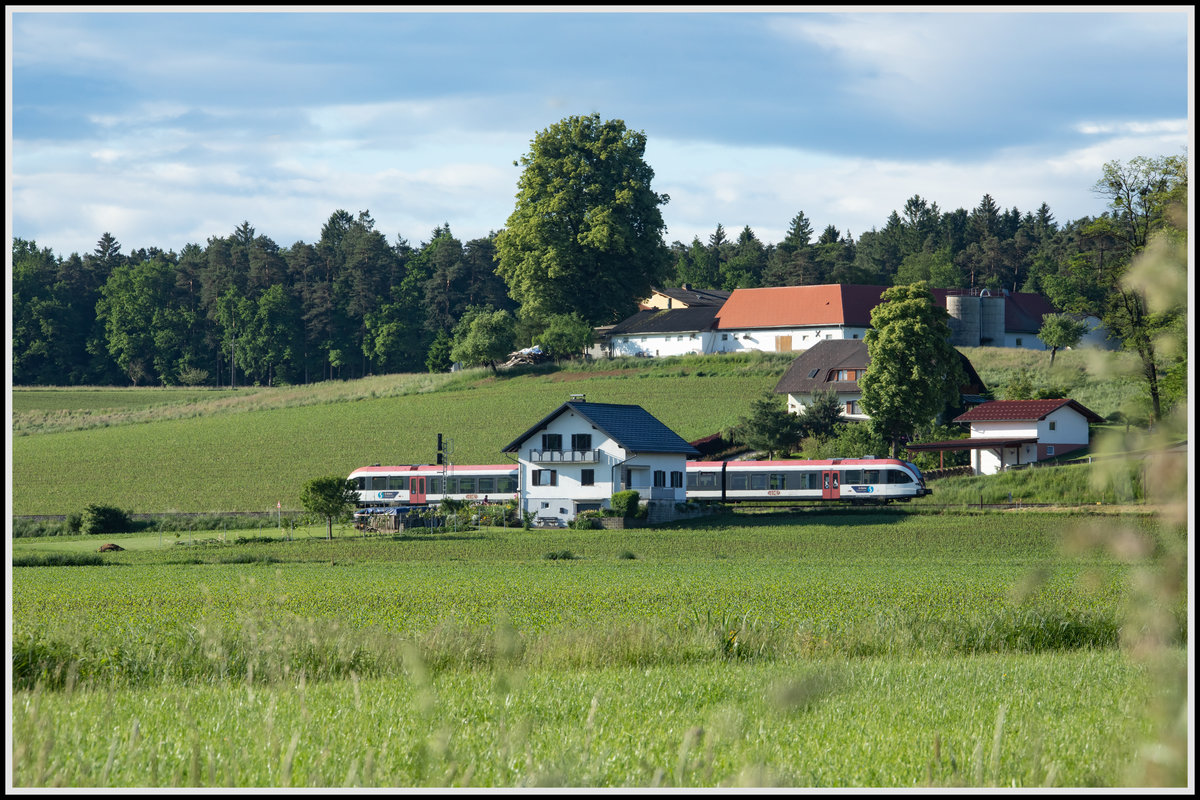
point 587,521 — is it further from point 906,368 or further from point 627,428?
point 906,368

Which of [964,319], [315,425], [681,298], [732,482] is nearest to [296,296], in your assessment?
[681,298]

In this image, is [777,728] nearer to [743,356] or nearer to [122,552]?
[122,552]

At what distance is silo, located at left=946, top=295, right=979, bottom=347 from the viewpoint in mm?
86812

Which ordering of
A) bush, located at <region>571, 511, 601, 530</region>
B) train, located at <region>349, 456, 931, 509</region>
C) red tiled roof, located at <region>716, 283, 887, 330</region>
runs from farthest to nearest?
red tiled roof, located at <region>716, 283, 887, 330</region>, train, located at <region>349, 456, 931, 509</region>, bush, located at <region>571, 511, 601, 530</region>

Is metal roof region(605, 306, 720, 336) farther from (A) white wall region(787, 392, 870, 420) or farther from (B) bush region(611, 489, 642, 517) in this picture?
(B) bush region(611, 489, 642, 517)

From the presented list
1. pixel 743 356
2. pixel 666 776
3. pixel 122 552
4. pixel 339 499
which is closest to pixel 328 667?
pixel 666 776

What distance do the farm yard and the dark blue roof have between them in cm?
1545

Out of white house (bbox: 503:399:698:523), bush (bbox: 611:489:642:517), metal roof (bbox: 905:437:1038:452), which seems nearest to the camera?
bush (bbox: 611:489:642:517)

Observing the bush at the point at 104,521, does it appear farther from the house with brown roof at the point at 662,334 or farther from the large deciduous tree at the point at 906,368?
the house with brown roof at the point at 662,334

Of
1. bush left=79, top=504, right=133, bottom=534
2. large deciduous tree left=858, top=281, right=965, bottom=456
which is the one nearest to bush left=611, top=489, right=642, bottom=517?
large deciduous tree left=858, top=281, right=965, bottom=456

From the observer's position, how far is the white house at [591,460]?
161 ft

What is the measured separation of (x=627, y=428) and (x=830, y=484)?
942cm

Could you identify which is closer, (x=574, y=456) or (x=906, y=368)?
(x=574, y=456)

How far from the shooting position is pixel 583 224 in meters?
86.1
